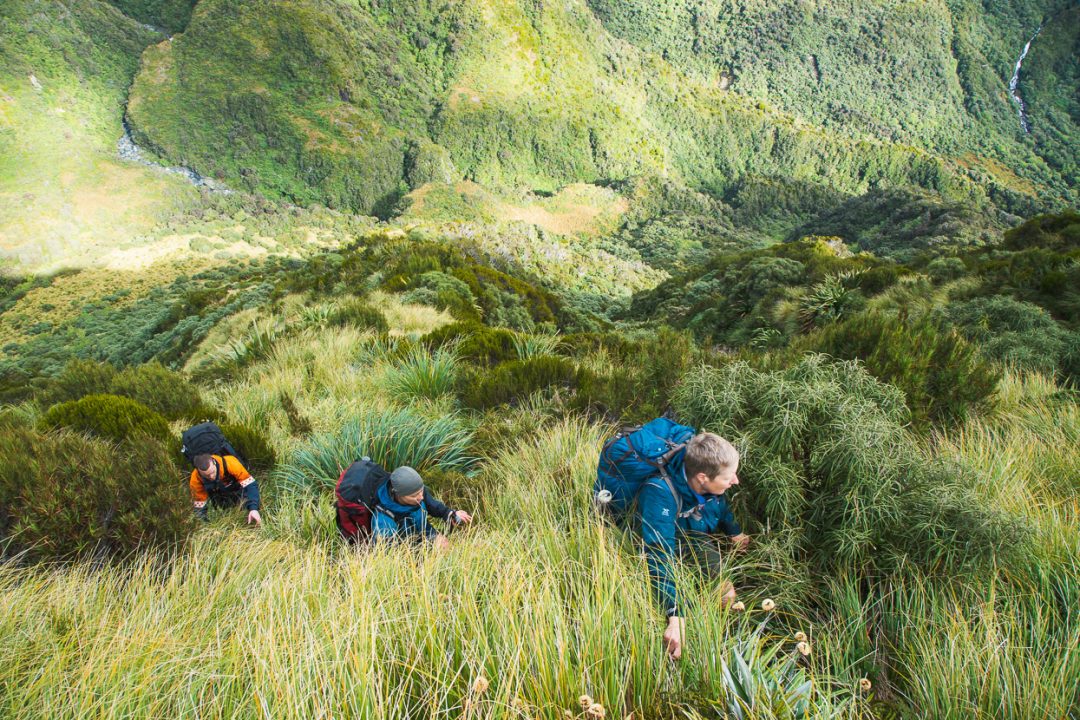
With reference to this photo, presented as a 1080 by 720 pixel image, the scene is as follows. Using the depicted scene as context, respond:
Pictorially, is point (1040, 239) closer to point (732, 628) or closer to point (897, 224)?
point (732, 628)

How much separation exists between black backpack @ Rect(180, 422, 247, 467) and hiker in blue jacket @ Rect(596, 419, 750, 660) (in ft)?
10.3

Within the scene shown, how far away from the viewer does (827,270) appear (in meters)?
14.9

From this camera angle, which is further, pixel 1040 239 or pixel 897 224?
pixel 897 224

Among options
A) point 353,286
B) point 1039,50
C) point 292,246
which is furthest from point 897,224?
point 1039,50

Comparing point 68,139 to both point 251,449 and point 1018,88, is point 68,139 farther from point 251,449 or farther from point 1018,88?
point 1018,88

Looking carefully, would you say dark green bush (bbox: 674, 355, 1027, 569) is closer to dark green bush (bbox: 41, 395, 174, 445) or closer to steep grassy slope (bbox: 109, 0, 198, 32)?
dark green bush (bbox: 41, 395, 174, 445)

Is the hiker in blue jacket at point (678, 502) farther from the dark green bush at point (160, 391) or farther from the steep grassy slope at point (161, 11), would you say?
the steep grassy slope at point (161, 11)

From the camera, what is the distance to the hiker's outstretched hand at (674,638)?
1.84 m

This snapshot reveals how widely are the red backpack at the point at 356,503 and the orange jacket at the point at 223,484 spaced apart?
1.10 meters

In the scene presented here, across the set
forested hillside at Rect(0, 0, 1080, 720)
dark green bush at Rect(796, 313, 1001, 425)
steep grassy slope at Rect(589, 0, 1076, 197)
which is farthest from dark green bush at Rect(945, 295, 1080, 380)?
steep grassy slope at Rect(589, 0, 1076, 197)

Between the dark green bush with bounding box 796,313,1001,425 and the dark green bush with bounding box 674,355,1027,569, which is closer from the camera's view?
the dark green bush with bounding box 674,355,1027,569

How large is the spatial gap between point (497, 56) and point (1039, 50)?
18616 cm

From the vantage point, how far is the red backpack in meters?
3.16

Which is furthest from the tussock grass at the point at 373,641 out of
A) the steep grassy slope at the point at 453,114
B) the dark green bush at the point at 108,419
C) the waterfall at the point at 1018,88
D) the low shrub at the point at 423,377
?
the waterfall at the point at 1018,88
